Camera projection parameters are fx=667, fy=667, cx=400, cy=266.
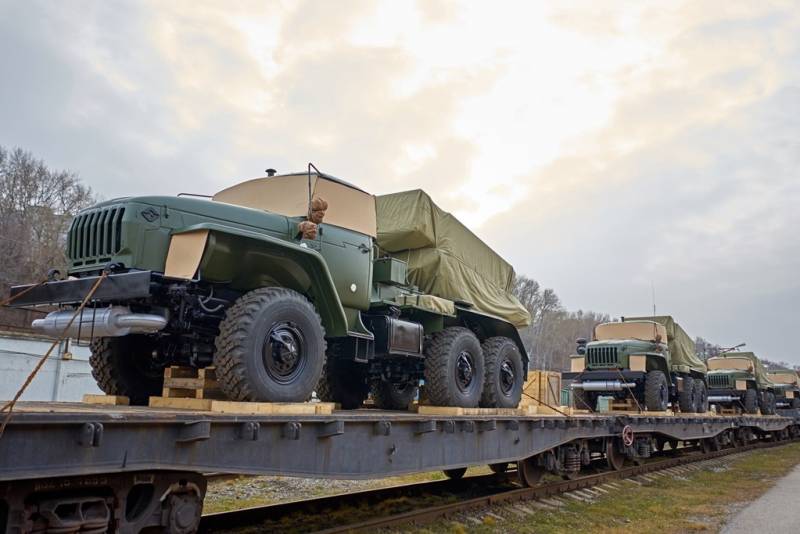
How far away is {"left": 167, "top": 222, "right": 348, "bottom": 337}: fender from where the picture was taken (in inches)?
204

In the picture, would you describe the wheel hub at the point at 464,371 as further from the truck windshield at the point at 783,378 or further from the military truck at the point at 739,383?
the truck windshield at the point at 783,378

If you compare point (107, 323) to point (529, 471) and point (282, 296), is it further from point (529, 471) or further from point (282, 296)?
point (529, 471)

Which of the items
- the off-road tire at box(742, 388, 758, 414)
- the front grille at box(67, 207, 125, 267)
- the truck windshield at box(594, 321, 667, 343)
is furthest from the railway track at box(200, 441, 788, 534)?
the off-road tire at box(742, 388, 758, 414)

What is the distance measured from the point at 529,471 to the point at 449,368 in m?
2.74

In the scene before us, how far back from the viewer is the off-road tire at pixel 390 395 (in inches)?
382

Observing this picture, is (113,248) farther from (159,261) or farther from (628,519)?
(628,519)

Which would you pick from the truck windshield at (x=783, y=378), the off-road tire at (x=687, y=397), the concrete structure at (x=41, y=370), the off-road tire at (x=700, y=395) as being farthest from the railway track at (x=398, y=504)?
the truck windshield at (x=783, y=378)

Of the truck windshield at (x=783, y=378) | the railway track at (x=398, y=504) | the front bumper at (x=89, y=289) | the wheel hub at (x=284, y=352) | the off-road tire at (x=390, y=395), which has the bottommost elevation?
the railway track at (x=398, y=504)

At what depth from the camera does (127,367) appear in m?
6.26

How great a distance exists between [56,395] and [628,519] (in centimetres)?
1667

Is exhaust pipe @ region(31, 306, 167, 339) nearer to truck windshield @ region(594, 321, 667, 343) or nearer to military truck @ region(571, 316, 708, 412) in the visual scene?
military truck @ region(571, 316, 708, 412)

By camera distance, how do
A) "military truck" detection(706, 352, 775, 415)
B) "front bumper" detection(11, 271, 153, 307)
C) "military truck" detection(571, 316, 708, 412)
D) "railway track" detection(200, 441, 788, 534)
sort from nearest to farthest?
"front bumper" detection(11, 271, 153, 307) < "railway track" detection(200, 441, 788, 534) < "military truck" detection(571, 316, 708, 412) < "military truck" detection(706, 352, 775, 415)

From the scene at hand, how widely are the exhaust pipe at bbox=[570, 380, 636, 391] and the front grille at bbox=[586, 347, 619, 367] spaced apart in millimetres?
692

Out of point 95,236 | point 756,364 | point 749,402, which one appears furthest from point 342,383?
point 756,364
